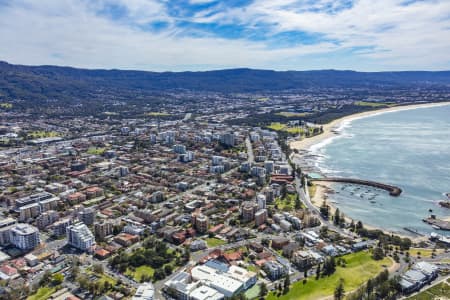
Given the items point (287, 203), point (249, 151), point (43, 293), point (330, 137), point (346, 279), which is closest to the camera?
point (43, 293)

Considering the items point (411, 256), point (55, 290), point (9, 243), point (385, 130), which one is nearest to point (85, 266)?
point (55, 290)

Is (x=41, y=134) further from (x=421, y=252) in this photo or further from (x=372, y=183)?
(x=421, y=252)

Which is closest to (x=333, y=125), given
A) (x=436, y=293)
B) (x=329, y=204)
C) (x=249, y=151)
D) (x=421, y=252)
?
(x=249, y=151)

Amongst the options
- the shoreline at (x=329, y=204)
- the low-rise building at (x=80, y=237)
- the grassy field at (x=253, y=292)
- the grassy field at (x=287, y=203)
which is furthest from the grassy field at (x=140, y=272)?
the shoreline at (x=329, y=204)

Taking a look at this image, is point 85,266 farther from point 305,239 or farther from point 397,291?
point 397,291

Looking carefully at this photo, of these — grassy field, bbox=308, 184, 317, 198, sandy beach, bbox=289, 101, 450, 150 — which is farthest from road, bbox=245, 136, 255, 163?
grassy field, bbox=308, 184, 317, 198

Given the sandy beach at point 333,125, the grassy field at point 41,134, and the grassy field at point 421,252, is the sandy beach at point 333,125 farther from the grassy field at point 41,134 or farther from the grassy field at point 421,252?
the grassy field at point 41,134

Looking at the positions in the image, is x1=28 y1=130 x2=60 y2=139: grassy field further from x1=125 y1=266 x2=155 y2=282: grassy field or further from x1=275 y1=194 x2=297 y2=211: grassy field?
x1=125 y1=266 x2=155 y2=282: grassy field
